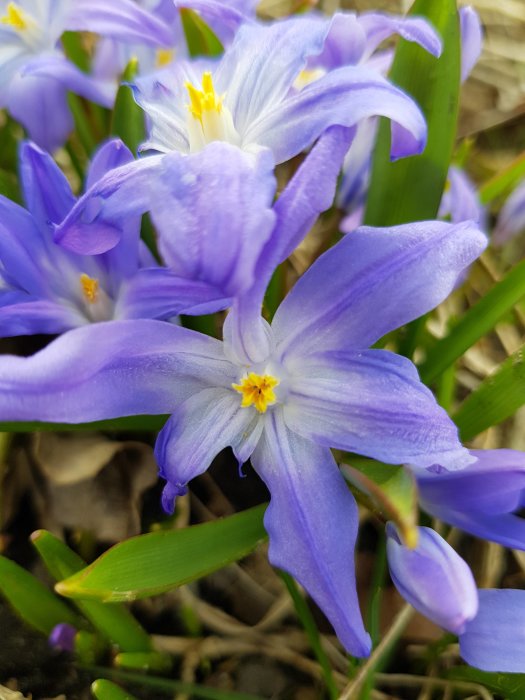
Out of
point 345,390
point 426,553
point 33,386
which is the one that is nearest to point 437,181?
point 345,390

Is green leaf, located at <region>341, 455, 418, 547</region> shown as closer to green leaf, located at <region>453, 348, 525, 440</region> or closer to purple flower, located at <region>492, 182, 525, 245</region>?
green leaf, located at <region>453, 348, 525, 440</region>

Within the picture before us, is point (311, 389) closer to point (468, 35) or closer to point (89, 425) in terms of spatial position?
point (89, 425)

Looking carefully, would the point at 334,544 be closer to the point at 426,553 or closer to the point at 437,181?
the point at 426,553

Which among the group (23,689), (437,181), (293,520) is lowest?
(23,689)

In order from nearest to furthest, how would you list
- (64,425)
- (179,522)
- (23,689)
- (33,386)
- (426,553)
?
(33,386) < (426,553) < (64,425) < (23,689) < (179,522)

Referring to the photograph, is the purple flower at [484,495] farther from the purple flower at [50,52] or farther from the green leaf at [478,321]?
the purple flower at [50,52]

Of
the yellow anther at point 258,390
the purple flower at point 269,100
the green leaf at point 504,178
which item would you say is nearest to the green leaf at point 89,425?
the yellow anther at point 258,390

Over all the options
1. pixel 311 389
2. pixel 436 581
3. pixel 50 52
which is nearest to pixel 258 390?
pixel 311 389
